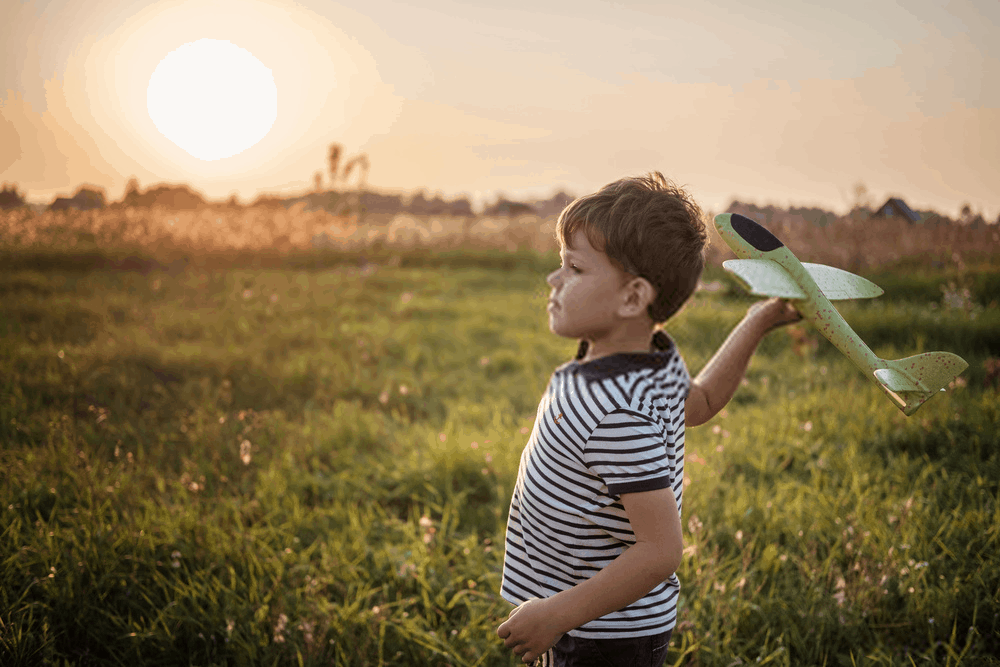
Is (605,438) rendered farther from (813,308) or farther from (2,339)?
(2,339)

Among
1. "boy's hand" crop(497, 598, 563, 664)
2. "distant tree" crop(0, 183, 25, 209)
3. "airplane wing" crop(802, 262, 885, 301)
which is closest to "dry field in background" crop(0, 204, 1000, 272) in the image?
→ "distant tree" crop(0, 183, 25, 209)

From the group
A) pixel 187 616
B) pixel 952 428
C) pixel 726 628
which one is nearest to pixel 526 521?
pixel 726 628

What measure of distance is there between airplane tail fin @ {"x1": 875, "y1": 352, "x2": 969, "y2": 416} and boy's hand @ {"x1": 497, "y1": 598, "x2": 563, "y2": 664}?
883 millimetres

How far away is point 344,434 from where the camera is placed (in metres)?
3.87

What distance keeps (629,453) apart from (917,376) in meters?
0.75

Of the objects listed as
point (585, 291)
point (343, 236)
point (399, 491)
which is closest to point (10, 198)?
point (343, 236)

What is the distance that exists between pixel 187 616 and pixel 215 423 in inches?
66.2

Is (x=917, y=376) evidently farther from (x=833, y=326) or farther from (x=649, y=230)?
(x=649, y=230)

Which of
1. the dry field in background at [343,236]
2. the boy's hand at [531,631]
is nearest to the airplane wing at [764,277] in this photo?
the boy's hand at [531,631]

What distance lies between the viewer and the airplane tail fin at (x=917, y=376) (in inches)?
52.5

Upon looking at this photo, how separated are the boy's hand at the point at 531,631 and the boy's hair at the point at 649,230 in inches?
25.1

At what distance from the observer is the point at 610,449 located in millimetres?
1127

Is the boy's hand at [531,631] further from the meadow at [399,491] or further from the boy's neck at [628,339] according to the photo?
the meadow at [399,491]

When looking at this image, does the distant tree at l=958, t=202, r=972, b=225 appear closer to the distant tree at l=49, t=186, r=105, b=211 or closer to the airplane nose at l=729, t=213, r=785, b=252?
the airplane nose at l=729, t=213, r=785, b=252
